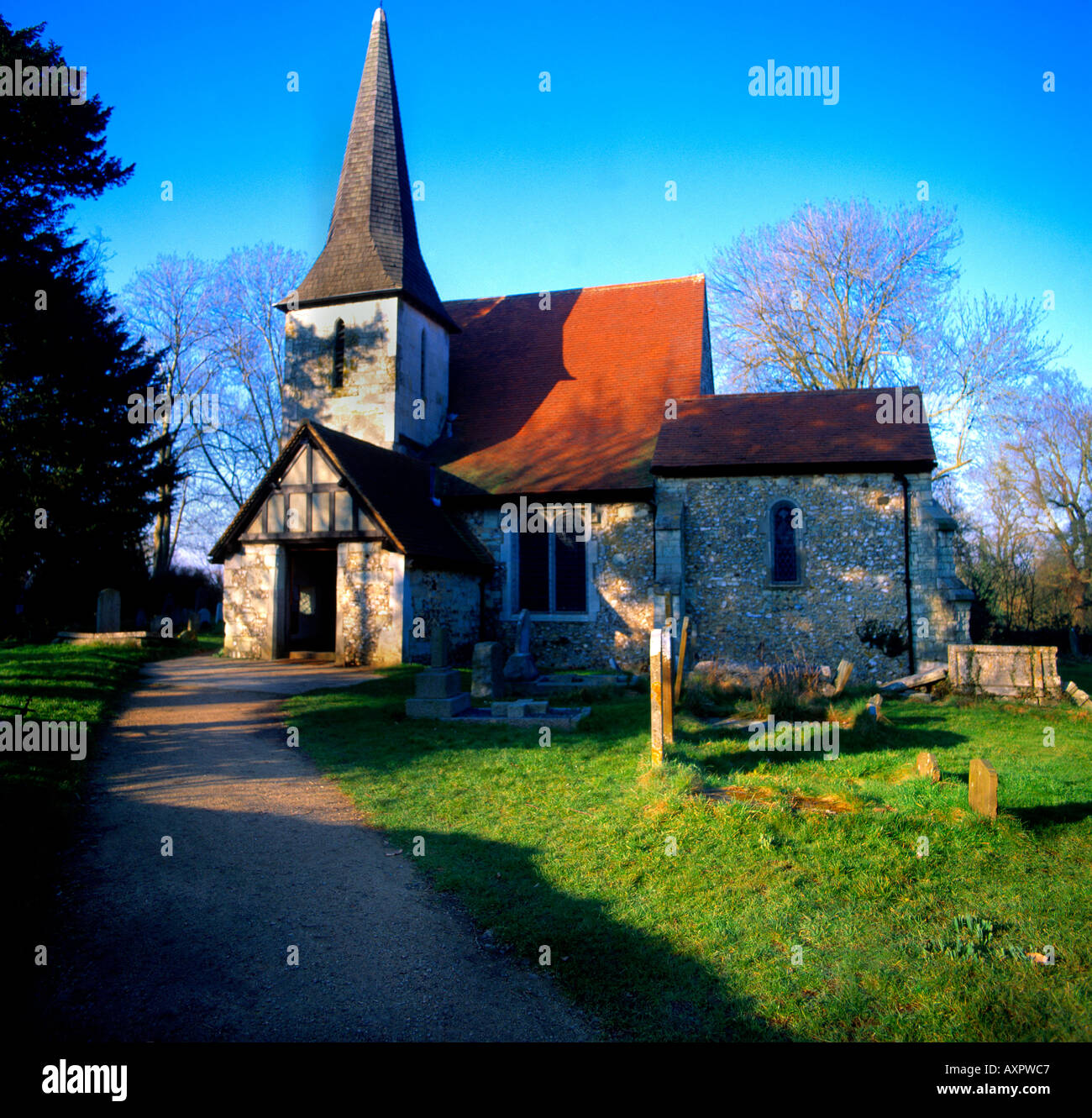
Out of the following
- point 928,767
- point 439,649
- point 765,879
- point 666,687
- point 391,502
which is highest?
point 391,502

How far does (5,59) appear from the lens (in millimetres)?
14086

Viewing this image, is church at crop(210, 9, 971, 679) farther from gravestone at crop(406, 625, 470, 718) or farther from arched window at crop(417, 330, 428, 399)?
gravestone at crop(406, 625, 470, 718)

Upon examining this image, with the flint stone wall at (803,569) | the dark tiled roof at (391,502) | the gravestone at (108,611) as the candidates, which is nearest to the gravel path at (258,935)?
the dark tiled roof at (391,502)

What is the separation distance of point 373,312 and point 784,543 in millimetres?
13096

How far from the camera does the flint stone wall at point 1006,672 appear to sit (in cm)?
1275

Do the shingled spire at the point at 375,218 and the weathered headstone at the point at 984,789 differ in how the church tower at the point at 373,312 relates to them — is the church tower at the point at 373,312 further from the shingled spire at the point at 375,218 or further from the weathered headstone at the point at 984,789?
the weathered headstone at the point at 984,789

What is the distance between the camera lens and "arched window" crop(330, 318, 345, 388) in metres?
21.4

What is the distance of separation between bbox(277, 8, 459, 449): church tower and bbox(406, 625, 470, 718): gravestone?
10674mm

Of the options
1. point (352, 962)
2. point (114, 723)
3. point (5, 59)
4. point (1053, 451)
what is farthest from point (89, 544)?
point (1053, 451)

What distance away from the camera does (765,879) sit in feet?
17.0

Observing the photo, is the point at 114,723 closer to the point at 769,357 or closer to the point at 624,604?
the point at 624,604

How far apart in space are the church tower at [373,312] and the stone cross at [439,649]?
9.94 m

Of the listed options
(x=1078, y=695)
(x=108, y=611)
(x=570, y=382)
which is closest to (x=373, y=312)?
(x=570, y=382)

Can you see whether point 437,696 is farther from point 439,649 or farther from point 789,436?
point 789,436
